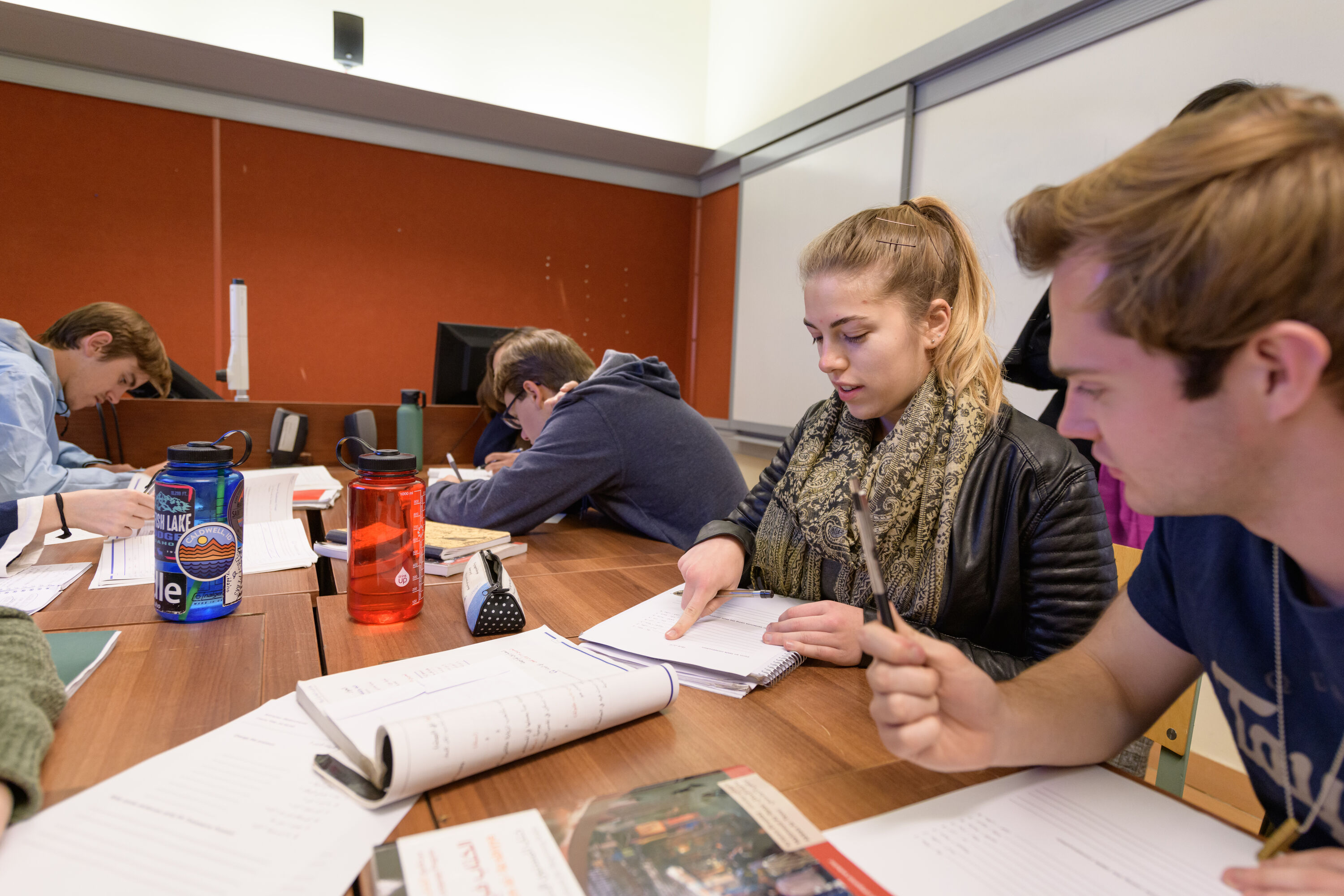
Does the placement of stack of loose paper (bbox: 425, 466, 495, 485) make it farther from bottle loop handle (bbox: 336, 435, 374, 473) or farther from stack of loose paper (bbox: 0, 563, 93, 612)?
stack of loose paper (bbox: 0, 563, 93, 612)

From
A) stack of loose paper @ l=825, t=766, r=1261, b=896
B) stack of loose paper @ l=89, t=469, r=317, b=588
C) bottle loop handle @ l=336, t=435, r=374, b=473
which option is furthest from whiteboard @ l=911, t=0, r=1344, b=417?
stack of loose paper @ l=89, t=469, r=317, b=588

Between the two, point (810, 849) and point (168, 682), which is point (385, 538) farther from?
point (810, 849)

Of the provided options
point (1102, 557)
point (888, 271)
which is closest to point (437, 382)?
point (888, 271)

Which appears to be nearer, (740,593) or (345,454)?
(740,593)

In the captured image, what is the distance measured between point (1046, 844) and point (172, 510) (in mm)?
953

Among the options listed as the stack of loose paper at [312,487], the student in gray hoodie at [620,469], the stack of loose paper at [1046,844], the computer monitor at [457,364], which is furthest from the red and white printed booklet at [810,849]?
the computer monitor at [457,364]

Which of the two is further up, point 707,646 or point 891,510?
point 891,510

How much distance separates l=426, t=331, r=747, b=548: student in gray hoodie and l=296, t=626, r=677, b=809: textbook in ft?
2.54

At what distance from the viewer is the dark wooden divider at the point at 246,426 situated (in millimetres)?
2334

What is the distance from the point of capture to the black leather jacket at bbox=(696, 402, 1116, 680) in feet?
3.13

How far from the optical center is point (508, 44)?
3680 mm

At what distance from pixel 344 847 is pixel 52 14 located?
11.5ft

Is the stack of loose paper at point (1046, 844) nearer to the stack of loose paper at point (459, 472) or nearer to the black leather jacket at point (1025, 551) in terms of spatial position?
the black leather jacket at point (1025, 551)

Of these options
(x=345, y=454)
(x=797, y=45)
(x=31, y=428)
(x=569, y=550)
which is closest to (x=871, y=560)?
(x=569, y=550)
